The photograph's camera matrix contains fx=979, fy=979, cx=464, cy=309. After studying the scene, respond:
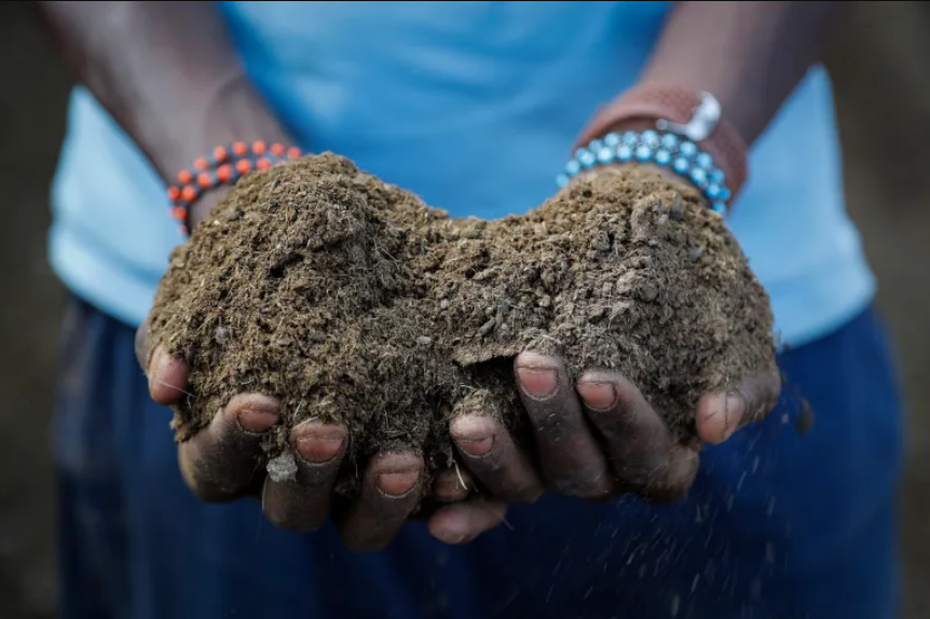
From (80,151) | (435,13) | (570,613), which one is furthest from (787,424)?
(80,151)

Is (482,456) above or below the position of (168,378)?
below

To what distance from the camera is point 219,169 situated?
1626 mm

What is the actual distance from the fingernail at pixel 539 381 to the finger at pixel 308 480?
0.25 m

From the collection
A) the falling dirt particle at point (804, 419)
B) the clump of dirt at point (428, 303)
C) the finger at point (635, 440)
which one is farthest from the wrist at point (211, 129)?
the falling dirt particle at point (804, 419)

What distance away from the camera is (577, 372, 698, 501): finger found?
132 centimetres

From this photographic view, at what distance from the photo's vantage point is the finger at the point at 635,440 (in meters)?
1.32

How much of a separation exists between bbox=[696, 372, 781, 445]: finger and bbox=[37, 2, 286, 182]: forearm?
0.88 m

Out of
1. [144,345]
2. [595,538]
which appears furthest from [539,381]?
[144,345]

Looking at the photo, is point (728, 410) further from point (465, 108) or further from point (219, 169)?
point (219, 169)

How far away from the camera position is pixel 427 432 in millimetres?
1381

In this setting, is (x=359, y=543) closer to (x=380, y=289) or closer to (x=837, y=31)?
(x=380, y=289)

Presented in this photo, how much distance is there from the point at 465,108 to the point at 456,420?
0.70 meters

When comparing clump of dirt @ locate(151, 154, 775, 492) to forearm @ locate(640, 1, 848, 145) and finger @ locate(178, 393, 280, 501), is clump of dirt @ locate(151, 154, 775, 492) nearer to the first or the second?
finger @ locate(178, 393, 280, 501)

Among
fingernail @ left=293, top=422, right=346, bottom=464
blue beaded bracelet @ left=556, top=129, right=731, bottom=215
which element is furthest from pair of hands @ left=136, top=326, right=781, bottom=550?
blue beaded bracelet @ left=556, top=129, right=731, bottom=215
